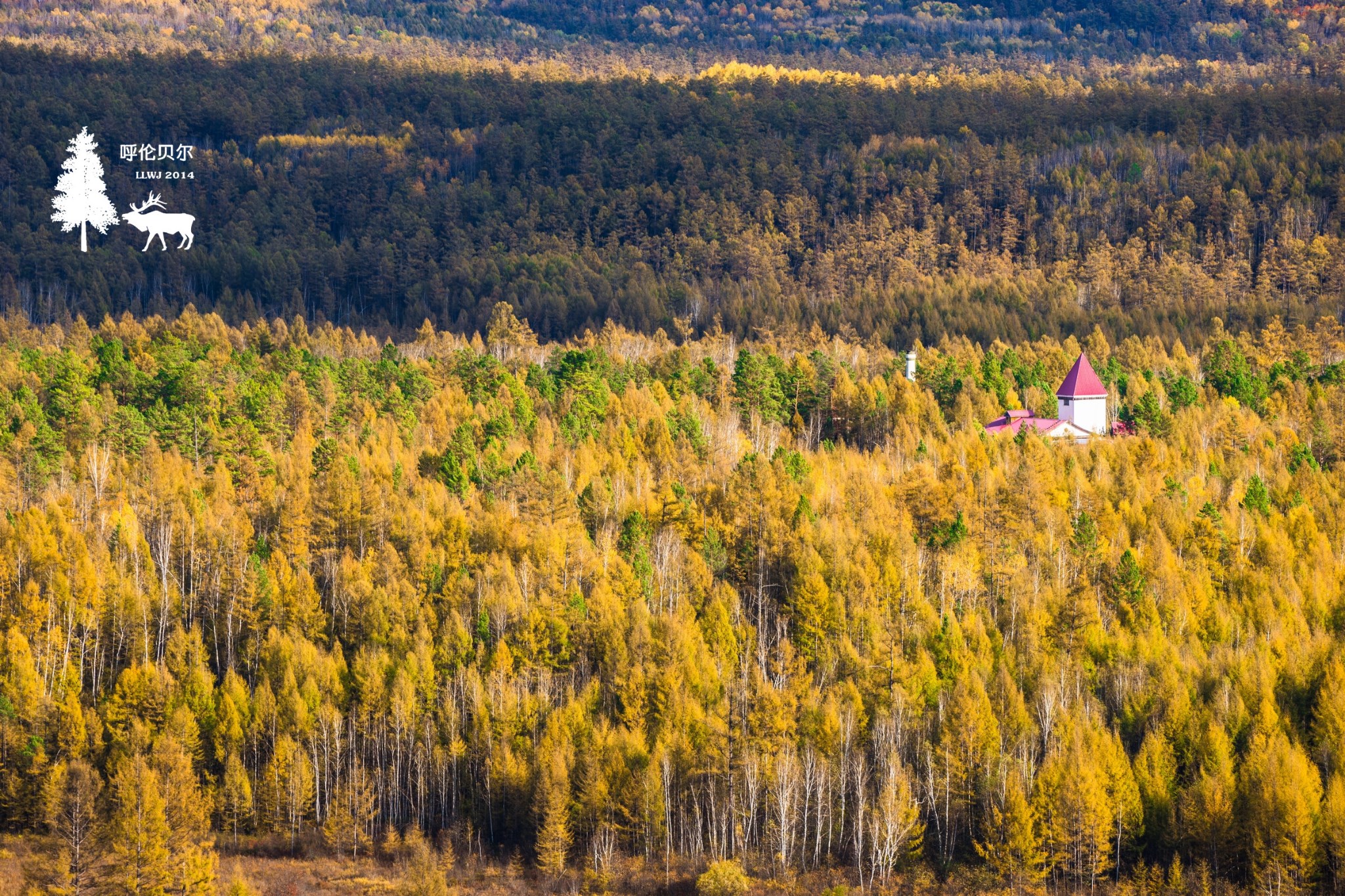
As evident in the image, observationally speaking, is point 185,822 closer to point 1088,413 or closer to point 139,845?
point 139,845

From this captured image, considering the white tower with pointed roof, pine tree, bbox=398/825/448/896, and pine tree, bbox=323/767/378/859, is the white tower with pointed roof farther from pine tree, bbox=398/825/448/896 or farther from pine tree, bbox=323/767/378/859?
pine tree, bbox=323/767/378/859

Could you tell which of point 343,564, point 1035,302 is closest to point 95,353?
point 343,564

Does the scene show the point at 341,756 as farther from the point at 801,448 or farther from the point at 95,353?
the point at 95,353

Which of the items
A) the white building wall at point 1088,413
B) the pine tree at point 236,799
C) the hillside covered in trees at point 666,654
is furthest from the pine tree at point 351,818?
the white building wall at point 1088,413

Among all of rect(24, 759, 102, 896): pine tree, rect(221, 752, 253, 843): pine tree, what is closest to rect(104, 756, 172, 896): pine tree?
rect(24, 759, 102, 896): pine tree

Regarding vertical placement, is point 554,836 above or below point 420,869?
above

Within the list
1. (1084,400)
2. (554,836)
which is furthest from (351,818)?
(1084,400)

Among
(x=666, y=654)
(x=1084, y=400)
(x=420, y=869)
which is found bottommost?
(x=420, y=869)
